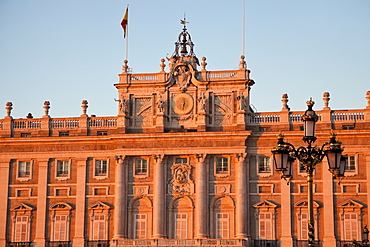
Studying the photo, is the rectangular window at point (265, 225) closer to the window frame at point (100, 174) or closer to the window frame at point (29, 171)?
the window frame at point (100, 174)

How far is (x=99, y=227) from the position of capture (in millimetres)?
62469

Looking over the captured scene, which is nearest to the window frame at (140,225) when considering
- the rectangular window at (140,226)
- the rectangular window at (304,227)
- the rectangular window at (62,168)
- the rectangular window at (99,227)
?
the rectangular window at (140,226)

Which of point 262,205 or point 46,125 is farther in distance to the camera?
point 46,125

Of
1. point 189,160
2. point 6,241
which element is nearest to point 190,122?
point 189,160

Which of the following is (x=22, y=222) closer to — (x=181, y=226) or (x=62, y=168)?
(x=62, y=168)

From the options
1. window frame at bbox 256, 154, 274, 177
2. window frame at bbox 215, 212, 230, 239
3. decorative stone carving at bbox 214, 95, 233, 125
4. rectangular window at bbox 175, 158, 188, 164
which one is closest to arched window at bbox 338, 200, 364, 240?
window frame at bbox 256, 154, 274, 177

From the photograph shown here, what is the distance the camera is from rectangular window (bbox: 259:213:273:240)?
60094mm

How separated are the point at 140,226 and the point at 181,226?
3401mm

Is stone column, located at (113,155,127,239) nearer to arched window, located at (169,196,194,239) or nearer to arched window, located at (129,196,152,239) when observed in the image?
arched window, located at (129,196,152,239)

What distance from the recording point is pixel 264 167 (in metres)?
61.2

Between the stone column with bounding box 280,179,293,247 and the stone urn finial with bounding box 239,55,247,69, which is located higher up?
the stone urn finial with bounding box 239,55,247,69

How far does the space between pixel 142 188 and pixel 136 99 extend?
25.1 feet

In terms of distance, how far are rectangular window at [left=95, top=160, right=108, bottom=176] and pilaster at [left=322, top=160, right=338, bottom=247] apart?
1815cm

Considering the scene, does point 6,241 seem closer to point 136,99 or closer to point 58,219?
point 58,219
